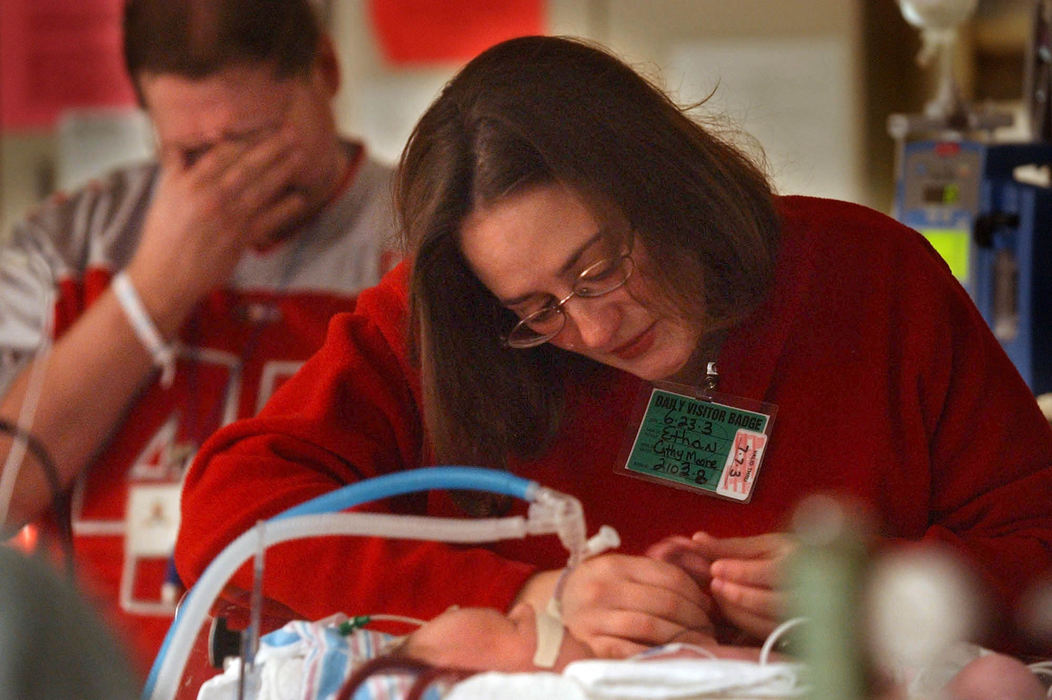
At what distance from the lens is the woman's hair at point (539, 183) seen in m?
1.09

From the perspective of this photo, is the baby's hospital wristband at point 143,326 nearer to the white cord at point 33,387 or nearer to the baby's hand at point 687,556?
the white cord at point 33,387

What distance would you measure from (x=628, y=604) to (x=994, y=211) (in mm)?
1442

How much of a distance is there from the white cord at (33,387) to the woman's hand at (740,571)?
3.95ft

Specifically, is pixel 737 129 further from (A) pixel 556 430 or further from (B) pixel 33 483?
(B) pixel 33 483

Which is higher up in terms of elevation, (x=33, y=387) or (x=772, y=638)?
(x=772, y=638)

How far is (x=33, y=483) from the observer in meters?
1.89

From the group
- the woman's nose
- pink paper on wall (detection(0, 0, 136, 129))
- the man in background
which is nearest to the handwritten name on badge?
the woman's nose

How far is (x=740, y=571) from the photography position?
923 mm

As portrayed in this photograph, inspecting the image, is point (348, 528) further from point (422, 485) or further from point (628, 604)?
point (628, 604)

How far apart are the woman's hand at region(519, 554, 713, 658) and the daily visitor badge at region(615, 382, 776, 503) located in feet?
0.79

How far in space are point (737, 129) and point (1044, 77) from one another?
3.65 ft

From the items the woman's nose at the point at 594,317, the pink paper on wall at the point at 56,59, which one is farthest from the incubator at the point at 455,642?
the pink paper on wall at the point at 56,59

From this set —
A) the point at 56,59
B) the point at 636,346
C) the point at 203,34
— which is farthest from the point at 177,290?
the point at 56,59

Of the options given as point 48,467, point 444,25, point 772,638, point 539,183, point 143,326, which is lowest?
point 48,467
